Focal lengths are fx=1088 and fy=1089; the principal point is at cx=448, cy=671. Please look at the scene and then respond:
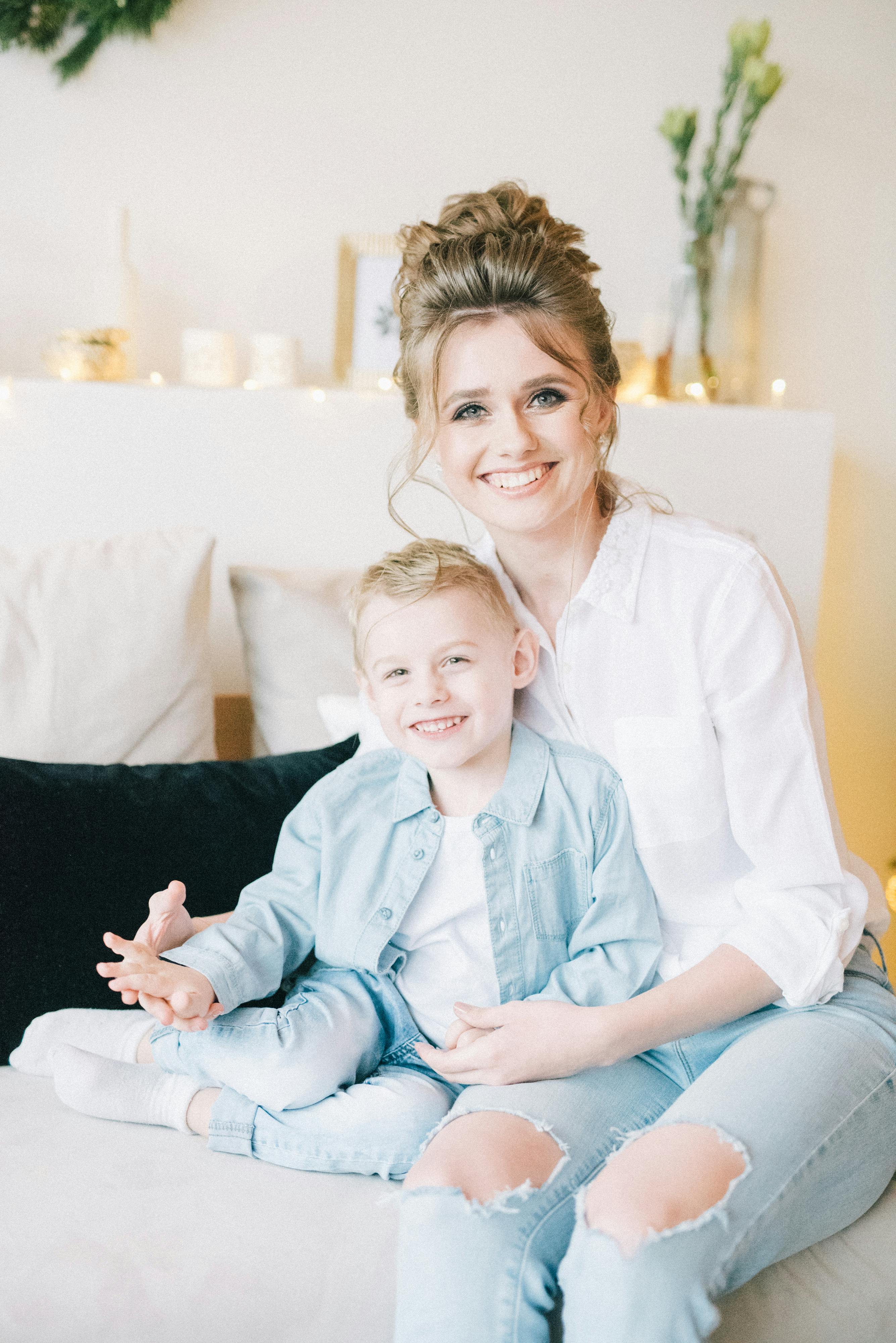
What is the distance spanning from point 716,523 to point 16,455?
1.29 meters

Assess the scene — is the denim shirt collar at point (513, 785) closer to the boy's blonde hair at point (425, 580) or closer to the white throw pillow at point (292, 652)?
the boy's blonde hair at point (425, 580)

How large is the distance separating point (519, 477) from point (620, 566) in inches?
6.3

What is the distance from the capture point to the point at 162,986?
1138mm

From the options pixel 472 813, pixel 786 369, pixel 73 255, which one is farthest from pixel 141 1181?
pixel 786 369

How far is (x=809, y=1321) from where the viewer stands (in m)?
0.98

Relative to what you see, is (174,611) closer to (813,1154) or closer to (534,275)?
(534,275)

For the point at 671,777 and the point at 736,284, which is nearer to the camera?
the point at 671,777

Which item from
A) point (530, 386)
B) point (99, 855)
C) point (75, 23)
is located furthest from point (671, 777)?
point (75, 23)

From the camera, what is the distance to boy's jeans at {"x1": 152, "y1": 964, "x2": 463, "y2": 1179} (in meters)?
1.16

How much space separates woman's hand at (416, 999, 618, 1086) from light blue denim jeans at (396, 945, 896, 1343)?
19mm

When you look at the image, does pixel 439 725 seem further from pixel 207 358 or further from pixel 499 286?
pixel 207 358

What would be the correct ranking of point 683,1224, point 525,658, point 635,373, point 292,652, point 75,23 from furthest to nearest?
point 635,373
point 75,23
point 292,652
point 525,658
point 683,1224

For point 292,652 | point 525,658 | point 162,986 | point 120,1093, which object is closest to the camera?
point 162,986

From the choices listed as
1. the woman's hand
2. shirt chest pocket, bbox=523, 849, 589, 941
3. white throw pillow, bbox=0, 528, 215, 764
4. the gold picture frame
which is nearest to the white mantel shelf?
the gold picture frame
